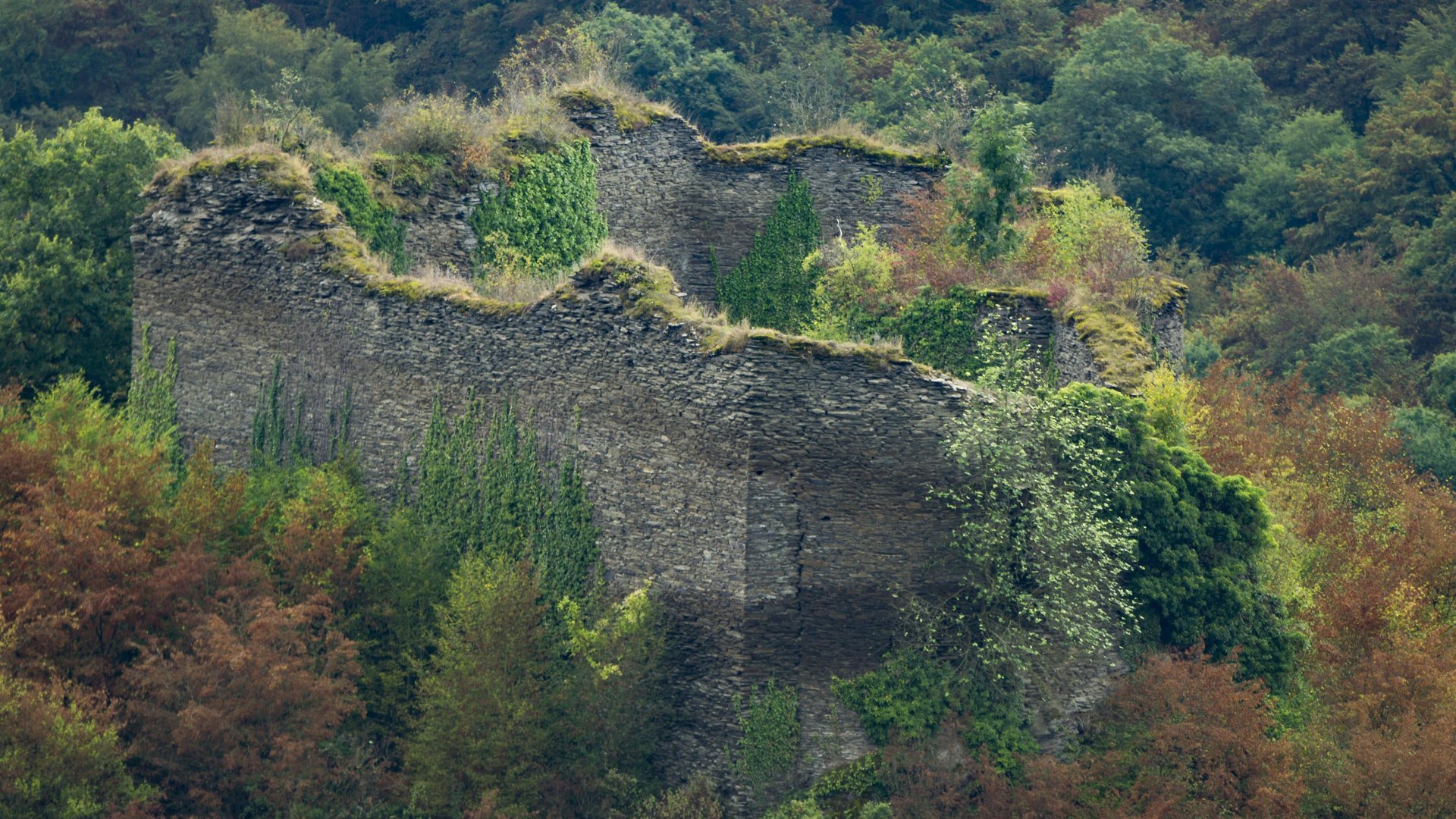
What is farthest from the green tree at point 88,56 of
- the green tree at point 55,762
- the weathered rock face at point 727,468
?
the green tree at point 55,762

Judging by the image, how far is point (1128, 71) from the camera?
4991cm

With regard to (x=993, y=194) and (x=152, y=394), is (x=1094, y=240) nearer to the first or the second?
(x=993, y=194)

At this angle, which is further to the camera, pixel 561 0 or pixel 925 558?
pixel 561 0

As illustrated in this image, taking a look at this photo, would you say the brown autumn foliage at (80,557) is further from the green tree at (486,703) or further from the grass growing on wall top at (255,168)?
the grass growing on wall top at (255,168)

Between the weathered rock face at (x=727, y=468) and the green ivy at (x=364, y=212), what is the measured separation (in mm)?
2801

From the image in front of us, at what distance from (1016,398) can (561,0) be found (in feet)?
121

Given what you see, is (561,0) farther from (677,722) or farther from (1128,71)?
(677,722)

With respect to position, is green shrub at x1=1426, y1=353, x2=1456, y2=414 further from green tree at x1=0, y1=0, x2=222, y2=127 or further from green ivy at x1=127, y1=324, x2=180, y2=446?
green tree at x1=0, y1=0, x2=222, y2=127

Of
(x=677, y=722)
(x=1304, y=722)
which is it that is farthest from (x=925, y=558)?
(x=1304, y=722)

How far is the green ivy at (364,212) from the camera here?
2605 centimetres

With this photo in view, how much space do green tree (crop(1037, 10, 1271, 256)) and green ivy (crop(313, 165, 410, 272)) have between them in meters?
27.2

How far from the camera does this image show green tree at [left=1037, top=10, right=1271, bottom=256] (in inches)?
1954

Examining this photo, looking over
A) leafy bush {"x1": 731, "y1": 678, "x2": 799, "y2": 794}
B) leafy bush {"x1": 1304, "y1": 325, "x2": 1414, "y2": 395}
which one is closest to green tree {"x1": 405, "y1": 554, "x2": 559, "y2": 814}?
leafy bush {"x1": 731, "y1": 678, "x2": 799, "y2": 794}

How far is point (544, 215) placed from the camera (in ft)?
93.7
